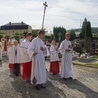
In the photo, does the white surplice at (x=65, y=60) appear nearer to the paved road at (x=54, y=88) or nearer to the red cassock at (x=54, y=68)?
the paved road at (x=54, y=88)

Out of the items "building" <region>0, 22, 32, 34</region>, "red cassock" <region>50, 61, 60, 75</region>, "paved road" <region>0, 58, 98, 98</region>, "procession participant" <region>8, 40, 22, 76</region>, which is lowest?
"paved road" <region>0, 58, 98, 98</region>

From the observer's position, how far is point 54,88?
26.3 feet

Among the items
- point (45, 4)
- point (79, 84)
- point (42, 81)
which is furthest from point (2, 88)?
point (45, 4)

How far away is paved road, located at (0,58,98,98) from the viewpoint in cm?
718

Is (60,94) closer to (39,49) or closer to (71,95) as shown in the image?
(71,95)

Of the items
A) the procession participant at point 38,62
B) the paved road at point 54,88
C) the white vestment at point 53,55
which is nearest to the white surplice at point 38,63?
the procession participant at point 38,62

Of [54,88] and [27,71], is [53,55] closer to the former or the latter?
[27,71]

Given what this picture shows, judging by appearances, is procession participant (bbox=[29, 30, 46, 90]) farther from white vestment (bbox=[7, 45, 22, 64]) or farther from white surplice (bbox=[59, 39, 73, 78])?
white vestment (bbox=[7, 45, 22, 64])

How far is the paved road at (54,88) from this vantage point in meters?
7.18

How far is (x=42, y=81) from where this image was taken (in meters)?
7.94

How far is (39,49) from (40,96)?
171cm

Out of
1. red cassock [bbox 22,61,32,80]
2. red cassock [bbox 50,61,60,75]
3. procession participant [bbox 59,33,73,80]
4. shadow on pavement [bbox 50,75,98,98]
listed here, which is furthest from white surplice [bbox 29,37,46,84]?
red cassock [bbox 50,61,60,75]

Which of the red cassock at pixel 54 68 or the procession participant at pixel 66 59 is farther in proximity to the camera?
the red cassock at pixel 54 68

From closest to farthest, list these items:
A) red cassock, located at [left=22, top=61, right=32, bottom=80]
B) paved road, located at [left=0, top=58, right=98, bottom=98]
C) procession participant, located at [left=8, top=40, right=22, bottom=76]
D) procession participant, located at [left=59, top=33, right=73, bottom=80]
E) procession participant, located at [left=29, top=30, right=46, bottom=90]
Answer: paved road, located at [left=0, top=58, right=98, bottom=98] → procession participant, located at [left=29, top=30, right=46, bottom=90] → red cassock, located at [left=22, top=61, right=32, bottom=80] → procession participant, located at [left=59, top=33, right=73, bottom=80] → procession participant, located at [left=8, top=40, right=22, bottom=76]
